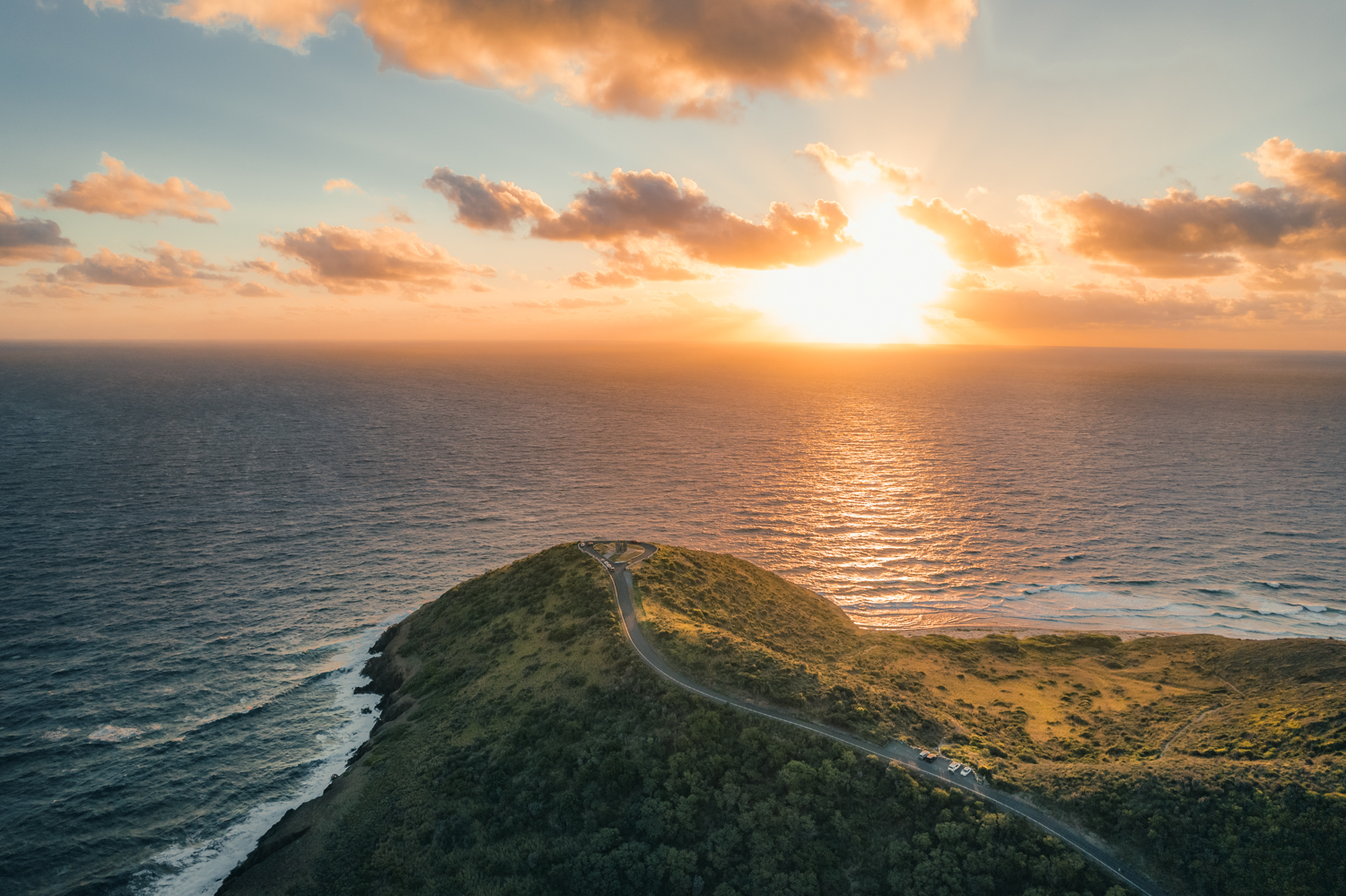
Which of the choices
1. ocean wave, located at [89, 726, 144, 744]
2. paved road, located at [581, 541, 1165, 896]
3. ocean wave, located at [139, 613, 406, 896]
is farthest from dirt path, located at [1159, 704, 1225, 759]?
ocean wave, located at [89, 726, 144, 744]

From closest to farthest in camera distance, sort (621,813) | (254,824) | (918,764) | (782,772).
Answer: (782,772), (918,764), (621,813), (254,824)

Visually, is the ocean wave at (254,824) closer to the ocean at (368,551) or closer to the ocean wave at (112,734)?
the ocean at (368,551)

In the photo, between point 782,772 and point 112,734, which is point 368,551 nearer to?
point 112,734

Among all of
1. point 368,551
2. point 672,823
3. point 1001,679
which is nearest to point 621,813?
point 672,823

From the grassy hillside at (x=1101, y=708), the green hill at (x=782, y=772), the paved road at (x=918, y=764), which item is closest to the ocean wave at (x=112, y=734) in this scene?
the green hill at (x=782, y=772)

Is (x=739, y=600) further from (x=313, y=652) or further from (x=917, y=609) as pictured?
(x=313, y=652)

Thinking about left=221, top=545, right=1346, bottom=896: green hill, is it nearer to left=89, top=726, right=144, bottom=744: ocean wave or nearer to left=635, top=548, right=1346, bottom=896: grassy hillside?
left=635, top=548, right=1346, bottom=896: grassy hillside

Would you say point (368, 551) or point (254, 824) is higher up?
point (368, 551)
